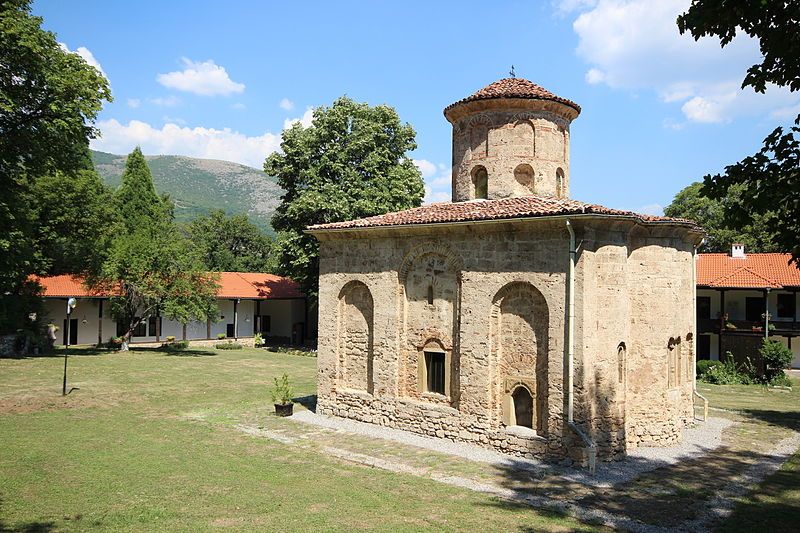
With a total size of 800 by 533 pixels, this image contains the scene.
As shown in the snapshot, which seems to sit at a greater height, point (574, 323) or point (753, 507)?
point (574, 323)

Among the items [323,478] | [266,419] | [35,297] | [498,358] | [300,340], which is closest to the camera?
[323,478]

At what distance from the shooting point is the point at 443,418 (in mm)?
14680

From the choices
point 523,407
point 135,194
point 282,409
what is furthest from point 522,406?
point 135,194

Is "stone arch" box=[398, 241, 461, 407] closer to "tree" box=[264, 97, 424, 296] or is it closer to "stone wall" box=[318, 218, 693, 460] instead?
"stone wall" box=[318, 218, 693, 460]

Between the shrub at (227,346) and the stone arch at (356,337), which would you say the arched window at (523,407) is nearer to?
the stone arch at (356,337)

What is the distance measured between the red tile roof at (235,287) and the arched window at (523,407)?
2333 centimetres

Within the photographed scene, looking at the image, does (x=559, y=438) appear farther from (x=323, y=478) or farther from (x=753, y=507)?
(x=323, y=478)

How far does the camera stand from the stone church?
12.9 metres

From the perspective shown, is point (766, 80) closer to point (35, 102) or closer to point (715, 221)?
point (35, 102)

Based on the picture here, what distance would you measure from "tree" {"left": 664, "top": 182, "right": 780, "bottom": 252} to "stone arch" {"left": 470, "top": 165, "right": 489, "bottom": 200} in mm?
27578

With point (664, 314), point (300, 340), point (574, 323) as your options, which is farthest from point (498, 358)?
point (300, 340)

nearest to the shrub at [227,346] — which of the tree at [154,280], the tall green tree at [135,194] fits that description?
the tree at [154,280]

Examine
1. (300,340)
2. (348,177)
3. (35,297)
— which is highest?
(348,177)

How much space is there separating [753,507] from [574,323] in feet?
15.4
